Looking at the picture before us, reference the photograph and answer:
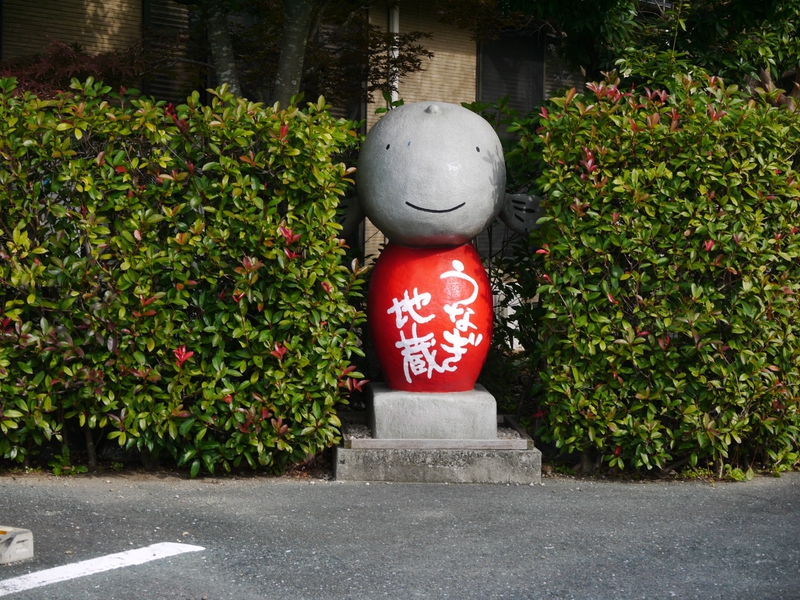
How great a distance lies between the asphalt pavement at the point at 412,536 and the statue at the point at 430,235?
0.84m

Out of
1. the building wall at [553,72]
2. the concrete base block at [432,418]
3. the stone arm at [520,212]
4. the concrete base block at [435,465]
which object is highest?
the building wall at [553,72]

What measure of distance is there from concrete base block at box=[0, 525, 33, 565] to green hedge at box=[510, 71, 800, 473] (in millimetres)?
3120

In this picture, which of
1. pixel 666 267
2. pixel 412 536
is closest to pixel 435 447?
pixel 412 536

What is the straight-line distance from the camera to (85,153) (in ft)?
17.6

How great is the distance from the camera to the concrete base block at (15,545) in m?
3.87

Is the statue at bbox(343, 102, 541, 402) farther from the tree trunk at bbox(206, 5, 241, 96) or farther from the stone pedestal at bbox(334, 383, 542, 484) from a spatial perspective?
the tree trunk at bbox(206, 5, 241, 96)

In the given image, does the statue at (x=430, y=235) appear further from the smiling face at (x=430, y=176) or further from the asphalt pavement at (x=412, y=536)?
the asphalt pavement at (x=412, y=536)

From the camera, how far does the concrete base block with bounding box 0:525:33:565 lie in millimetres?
3865

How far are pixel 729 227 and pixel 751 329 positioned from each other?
0.65 meters

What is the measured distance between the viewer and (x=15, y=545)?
3.88m

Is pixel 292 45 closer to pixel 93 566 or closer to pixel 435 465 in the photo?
pixel 435 465

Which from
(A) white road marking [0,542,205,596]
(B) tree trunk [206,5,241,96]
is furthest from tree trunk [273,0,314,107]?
(A) white road marking [0,542,205,596]

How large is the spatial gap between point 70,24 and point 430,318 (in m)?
6.13

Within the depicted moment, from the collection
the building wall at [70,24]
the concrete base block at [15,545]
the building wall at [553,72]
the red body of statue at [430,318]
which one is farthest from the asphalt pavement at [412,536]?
the building wall at [553,72]
